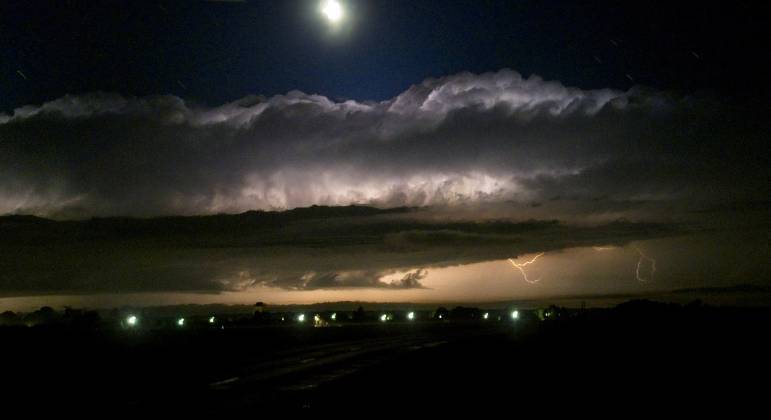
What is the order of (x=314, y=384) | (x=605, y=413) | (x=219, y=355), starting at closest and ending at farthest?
(x=605, y=413)
(x=314, y=384)
(x=219, y=355)

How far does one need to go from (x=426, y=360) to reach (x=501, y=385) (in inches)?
506

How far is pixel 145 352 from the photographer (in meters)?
46.2

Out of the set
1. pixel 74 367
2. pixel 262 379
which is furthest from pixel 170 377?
pixel 74 367

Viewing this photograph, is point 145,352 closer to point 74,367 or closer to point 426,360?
point 74,367

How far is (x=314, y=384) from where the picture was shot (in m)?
25.4

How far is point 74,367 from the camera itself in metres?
34.2

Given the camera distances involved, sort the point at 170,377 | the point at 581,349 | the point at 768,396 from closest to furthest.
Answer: the point at 768,396 → the point at 170,377 → the point at 581,349

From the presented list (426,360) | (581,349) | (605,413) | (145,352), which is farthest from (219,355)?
(605,413)

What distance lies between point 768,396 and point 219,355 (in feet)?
105

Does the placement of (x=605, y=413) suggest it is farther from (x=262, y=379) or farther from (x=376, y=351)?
(x=376, y=351)

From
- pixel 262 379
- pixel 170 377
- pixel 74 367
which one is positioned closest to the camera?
pixel 262 379

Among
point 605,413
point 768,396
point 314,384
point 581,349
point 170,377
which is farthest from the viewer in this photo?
point 581,349

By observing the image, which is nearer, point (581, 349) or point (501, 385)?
point (501, 385)

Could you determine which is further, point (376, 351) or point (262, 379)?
point (376, 351)
